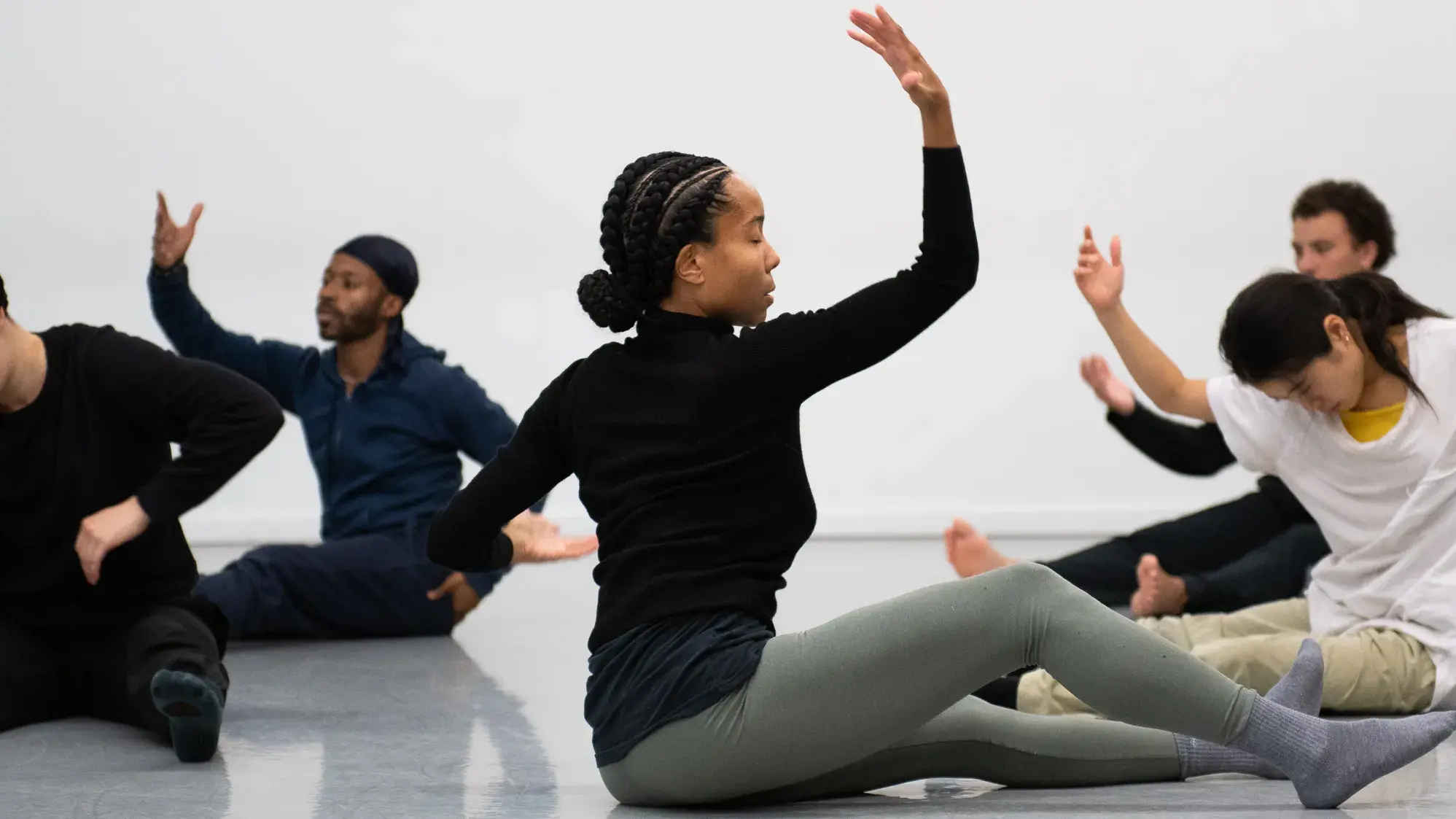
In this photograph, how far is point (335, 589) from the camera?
3.85 m

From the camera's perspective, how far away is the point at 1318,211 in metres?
3.90

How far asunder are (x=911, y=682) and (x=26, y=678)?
1579 millimetres

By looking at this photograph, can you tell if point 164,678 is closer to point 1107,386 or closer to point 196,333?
point 196,333

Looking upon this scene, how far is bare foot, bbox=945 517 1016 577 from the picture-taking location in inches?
134

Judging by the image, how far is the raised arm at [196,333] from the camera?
398 centimetres

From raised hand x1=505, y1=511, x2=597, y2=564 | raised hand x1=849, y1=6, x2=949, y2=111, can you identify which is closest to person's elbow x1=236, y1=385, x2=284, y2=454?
raised hand x1=505, y1=511, x2=597, y2=564

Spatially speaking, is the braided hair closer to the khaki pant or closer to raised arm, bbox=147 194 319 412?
the khaki pant

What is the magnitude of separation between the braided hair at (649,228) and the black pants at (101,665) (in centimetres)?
98

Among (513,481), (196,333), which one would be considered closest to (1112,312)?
(513,481)

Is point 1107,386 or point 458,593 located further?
point 458,593

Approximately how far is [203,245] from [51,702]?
3.93 m

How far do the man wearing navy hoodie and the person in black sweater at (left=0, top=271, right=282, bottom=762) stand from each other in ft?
3.30

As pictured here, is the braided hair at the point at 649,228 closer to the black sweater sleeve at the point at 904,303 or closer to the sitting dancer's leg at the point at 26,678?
the black sweater sleeve at the point at 904,303

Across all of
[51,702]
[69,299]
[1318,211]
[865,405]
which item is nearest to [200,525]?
[69,299]
